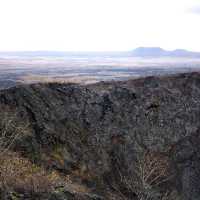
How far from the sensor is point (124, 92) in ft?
168

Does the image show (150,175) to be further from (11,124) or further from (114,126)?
(11,124)

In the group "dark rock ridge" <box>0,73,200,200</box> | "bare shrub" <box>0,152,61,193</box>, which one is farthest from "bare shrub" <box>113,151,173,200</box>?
"bare shrub" <box>0,152,61,193</box>

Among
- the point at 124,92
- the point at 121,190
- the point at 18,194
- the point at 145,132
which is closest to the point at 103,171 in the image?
the point at 121,190

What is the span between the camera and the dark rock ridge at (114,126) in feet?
135

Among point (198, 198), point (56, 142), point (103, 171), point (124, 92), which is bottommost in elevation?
point (198, 198)

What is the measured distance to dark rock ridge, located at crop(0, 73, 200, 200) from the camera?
135ft

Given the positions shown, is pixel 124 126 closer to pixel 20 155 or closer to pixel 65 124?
pixel 65 124

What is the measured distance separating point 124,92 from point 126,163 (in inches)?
411

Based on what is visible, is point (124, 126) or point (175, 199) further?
point (124, 126)

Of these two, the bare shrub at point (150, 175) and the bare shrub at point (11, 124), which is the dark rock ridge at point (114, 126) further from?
the bare shrub at point (11, 124)

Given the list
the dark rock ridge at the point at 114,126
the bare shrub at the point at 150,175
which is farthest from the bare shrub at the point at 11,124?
the bare shrub at the point at 150,175

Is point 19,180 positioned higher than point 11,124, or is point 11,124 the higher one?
point 11,124

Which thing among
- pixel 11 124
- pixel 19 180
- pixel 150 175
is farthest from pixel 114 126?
pixel 19 180

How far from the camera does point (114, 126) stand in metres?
46.9
